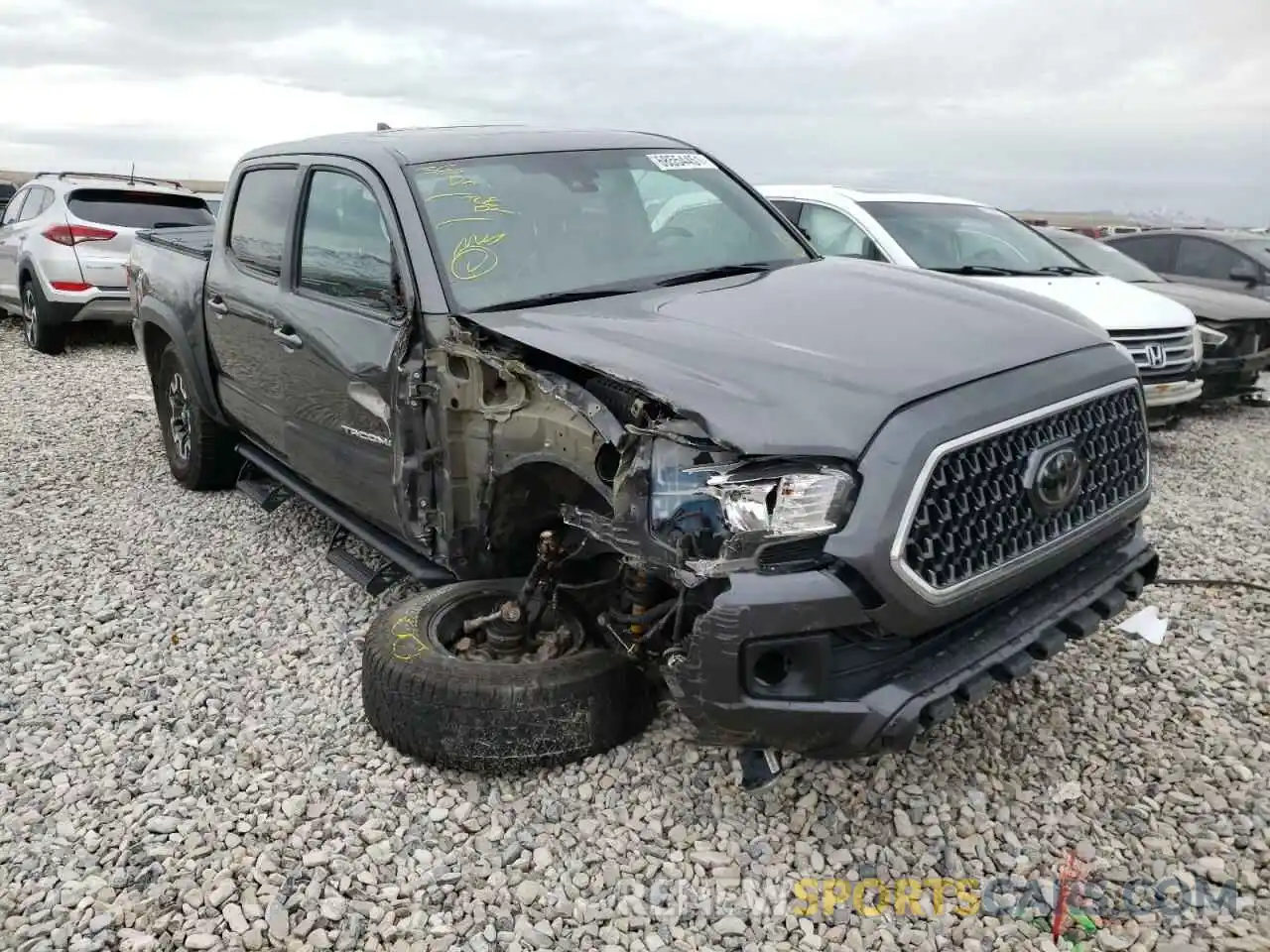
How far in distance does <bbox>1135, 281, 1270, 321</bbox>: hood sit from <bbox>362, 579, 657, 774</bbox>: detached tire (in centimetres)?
713

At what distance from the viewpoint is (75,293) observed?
398 inches

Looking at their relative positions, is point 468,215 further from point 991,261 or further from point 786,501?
point 991,261

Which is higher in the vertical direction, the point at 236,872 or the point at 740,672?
the point at 740,672

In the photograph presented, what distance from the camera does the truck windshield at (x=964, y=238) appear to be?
22.3 ft

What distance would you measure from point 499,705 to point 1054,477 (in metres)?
1.68

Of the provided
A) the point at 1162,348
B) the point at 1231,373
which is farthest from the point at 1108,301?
the point at 1231,373

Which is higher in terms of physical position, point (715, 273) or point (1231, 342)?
point (715, 273)

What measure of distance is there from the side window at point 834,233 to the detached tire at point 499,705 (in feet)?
13.9

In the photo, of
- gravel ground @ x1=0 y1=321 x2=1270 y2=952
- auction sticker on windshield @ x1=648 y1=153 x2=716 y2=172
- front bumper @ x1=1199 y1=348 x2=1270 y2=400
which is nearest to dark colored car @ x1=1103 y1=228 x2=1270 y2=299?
front bumper @ x1=1199 y1=348 x2=1270 y2=400

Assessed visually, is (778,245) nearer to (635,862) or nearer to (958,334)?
(958,334)

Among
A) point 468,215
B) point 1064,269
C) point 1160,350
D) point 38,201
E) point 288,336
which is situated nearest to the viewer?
point 468,215

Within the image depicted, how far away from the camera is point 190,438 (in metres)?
5.88

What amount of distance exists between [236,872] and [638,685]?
49.5 inches

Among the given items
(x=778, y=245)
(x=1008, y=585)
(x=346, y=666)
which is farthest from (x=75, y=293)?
(x=1008, y=585)
